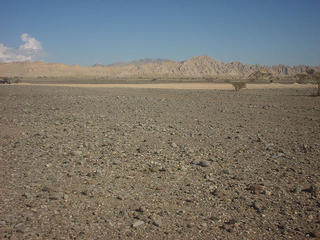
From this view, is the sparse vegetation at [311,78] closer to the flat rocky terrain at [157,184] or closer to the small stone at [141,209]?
the flat rocky terrain at [157,184]

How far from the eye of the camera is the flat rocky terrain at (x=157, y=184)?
3.72 meters

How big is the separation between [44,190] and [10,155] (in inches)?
91.8

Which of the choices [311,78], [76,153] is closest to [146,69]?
[311,78]

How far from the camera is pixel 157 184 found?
16.6ft

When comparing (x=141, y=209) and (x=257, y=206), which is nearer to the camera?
(x=141, y=209)

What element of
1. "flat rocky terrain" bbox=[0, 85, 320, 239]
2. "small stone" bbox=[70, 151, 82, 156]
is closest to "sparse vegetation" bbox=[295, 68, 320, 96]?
"flat rocky terrain" bbox=[0, 85, 320, 239]

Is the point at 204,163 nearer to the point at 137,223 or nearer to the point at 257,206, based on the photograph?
the point at 257,206

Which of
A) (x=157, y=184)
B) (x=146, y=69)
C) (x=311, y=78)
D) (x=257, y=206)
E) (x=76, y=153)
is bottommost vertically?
(x=257, y=206)

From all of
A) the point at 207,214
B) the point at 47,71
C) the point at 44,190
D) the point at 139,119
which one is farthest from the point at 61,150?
the point at 47,71

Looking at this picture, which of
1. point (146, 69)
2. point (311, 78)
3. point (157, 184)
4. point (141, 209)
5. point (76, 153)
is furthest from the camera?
point (146, 69)

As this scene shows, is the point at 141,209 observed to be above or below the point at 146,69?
below

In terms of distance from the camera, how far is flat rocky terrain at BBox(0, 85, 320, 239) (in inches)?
146

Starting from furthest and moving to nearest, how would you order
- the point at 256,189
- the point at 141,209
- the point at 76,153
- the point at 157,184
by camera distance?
1. the point at 76,153
2. the point at 157,184
3. the point at 256,189
4. the point at 141,209

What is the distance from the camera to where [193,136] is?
851cm
